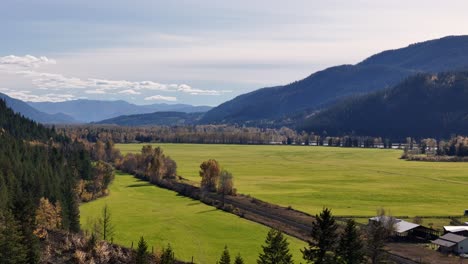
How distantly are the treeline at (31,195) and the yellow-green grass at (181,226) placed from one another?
9478mm

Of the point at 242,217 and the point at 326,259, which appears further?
the point at 242,217

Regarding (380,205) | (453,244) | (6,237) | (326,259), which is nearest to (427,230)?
(453,244)

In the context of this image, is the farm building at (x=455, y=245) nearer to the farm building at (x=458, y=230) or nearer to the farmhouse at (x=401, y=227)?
the farm building at (x=458, y=230)

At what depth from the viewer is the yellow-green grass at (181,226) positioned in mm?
92312

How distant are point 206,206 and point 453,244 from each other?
223 feet

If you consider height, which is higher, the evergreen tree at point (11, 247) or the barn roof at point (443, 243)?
the evergreen tree at point (11, 247)

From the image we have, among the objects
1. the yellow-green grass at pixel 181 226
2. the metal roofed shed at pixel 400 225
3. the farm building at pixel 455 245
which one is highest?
the metal roofed shed at pixel 400 225

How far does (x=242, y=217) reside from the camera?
123250 mm

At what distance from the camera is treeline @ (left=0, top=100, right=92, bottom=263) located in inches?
2372

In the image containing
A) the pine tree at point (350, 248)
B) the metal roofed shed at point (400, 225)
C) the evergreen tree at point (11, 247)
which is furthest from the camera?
the metal roofed shed at point (400, 225)

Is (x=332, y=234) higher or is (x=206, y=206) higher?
(x=332, y=234)

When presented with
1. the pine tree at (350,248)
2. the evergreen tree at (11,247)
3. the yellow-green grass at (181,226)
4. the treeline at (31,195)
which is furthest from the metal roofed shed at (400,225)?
the evergreen tree at (11,247)

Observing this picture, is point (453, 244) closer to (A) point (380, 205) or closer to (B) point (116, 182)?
(A) point (380, 205)

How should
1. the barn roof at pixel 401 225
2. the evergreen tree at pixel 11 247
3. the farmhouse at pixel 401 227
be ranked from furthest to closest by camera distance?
the barn roof at pixel 401 225
the farmhouse at pixel 401 227
the evergreen tree at pixel 11 247
